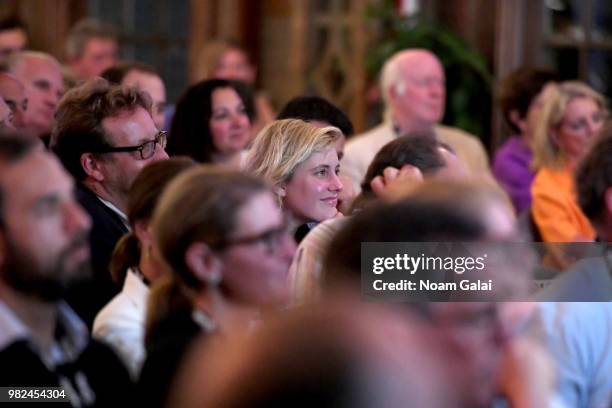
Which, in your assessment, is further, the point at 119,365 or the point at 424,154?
the point at 424,154

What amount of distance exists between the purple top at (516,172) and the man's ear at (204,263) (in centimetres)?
343

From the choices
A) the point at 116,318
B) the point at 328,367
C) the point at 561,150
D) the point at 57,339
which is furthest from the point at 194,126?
the point at 328,367

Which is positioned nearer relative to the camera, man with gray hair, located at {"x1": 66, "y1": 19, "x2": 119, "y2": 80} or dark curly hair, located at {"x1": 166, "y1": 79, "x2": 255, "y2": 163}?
dark curly hair, located at {"x1": 166, "y1": 79, "x2": 255, "y2": 163}

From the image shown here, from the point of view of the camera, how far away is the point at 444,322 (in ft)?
5.54

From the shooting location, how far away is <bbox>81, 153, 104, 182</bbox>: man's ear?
11.6 ft

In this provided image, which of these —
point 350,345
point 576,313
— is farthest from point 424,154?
point 350,345

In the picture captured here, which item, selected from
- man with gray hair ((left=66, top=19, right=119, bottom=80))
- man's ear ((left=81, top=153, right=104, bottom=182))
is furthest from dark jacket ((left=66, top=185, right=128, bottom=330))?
man with gray hair ((left=66, top=19, right=119, bottom=80))

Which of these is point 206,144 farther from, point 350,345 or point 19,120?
point 350,345

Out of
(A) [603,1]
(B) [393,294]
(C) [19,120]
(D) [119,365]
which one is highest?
(A) [603,1]

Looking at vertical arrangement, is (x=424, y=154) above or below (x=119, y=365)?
above

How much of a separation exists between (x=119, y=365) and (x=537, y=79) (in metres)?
3.90

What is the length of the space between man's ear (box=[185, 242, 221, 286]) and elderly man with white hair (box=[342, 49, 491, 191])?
3.37 m

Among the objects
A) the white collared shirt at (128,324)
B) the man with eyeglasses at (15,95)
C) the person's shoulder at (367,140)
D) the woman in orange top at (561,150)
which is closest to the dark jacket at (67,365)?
the white collared shirt at (128,324)

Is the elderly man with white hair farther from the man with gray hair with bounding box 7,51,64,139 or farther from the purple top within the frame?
the man with gray hair with bounding box 7,51,64,139
